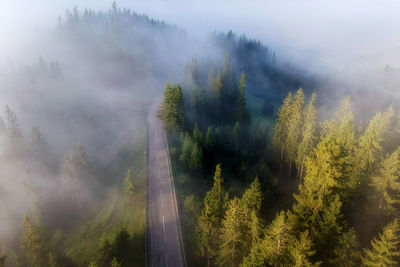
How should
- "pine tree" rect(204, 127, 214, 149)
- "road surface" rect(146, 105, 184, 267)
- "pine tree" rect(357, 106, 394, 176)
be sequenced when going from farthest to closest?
"pine tree" rect(204, 127, 214, 149)
"road surface" rect(146, 105, 184, 267)
"pine tree" rect(357, 106, 394, 176)

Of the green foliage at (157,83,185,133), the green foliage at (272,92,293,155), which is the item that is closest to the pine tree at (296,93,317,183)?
the green foliage at (272,92,293,155)

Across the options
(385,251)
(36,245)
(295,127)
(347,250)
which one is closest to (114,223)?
(36,245)

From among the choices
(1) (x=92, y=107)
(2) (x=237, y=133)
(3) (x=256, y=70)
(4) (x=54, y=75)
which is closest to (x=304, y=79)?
(3) (x=256, y=70)

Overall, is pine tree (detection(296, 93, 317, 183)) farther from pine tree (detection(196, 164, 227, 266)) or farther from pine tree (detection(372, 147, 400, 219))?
pine tree (detection(196, 164, 227, 266))

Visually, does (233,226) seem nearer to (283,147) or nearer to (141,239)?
(141,239)

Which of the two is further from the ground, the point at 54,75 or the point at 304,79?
the point at 304,79

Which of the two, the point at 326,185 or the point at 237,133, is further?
the point at 237,133
